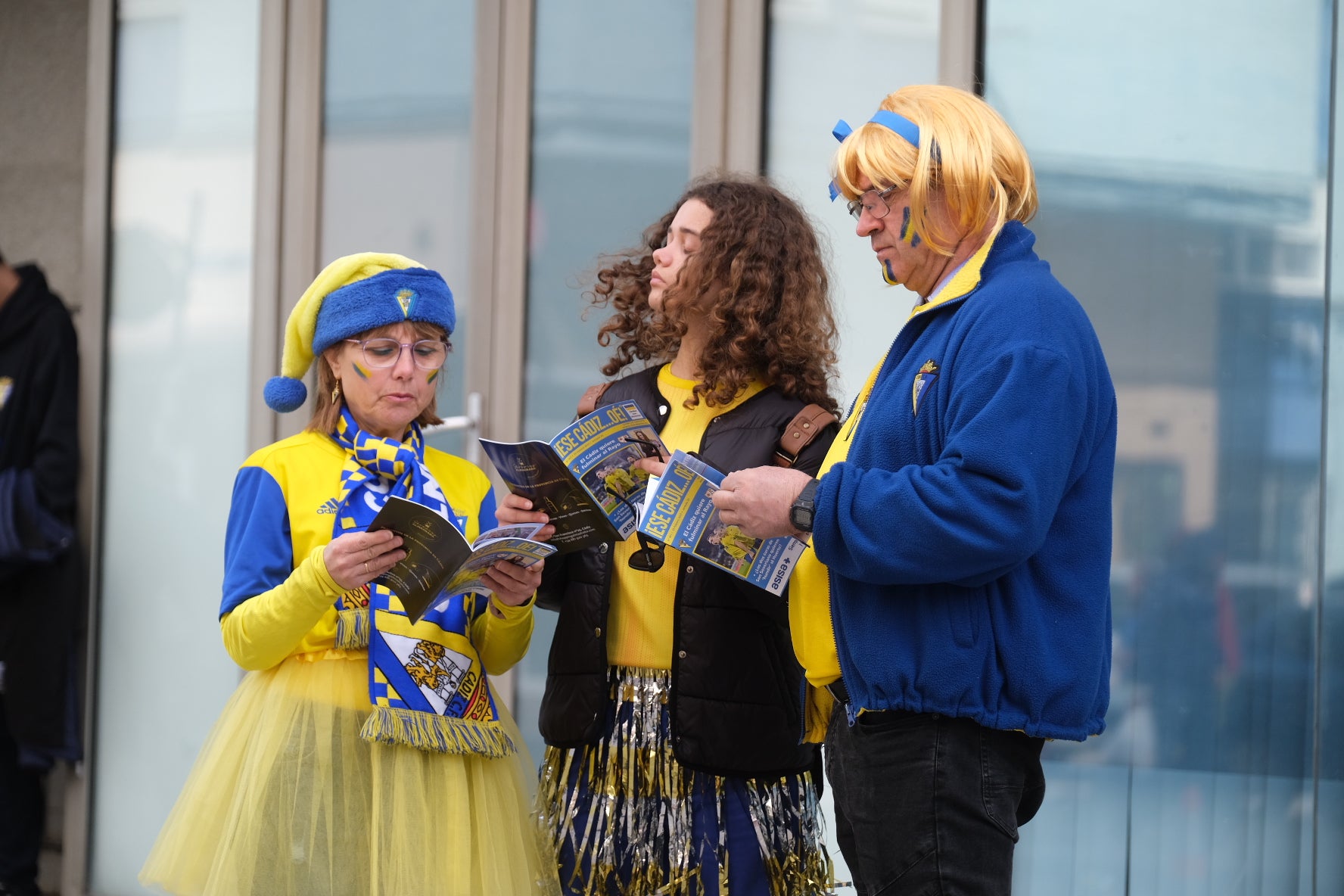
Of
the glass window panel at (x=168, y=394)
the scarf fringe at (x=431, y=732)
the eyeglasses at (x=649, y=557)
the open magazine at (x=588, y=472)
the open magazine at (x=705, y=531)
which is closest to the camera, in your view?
the open magazine at (x=705, y=531)

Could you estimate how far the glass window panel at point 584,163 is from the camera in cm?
370

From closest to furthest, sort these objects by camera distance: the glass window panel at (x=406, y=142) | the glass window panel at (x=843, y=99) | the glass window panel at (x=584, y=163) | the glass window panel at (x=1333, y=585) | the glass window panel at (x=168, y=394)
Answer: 1. the glass window panel at (x=1333, y=585)
2. the glass window panel at (x=843, y=99)
3. the glass window panel at (x=584, y=163)
4. the glass window panel at (x=406, y=142)
5. the glass window panel at (x=168, y=394)

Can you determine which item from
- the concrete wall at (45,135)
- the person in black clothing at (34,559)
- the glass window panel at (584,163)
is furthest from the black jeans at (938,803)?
the concrete wall at (45,135)

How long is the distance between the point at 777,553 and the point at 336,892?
91cm

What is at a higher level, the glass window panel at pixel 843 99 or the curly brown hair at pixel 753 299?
the glass window panel at pixel 843 99

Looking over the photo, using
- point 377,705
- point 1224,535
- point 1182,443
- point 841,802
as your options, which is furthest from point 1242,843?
point 377,705

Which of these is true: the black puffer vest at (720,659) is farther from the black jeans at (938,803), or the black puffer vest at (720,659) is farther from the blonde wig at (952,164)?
the blonde wig at (952,164)

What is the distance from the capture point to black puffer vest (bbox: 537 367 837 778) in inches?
87.7

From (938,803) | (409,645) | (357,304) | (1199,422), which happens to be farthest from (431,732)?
(1199,422)

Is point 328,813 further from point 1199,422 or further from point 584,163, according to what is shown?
point 584,163

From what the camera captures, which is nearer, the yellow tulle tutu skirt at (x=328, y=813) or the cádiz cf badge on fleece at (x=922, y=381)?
the cádiz cf badge on fleece at (x=922, y=381)

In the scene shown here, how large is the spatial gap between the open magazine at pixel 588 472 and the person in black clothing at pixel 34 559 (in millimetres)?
2451

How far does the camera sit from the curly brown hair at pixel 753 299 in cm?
236

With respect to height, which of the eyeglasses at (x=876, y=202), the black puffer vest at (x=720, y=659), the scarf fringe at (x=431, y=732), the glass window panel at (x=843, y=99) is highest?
the glass window panel at (x=843, y=99)
